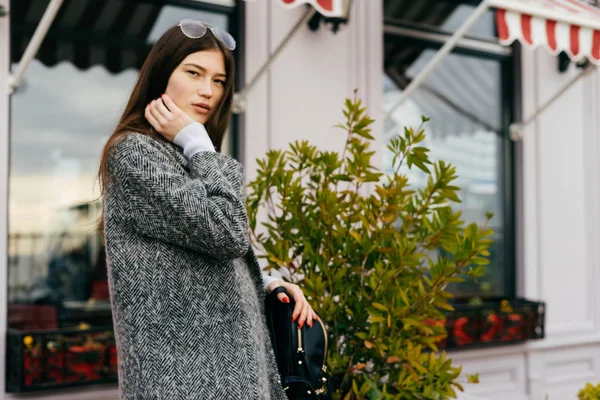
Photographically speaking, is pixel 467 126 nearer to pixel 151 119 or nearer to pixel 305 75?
pixel 305 75

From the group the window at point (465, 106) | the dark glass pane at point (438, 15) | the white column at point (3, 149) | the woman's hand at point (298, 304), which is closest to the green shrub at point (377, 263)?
the woman's hand at point (298, 304)

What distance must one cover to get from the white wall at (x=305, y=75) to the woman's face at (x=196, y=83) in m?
2.66

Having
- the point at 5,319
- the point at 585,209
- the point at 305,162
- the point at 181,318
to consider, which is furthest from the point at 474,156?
the point at 181,318

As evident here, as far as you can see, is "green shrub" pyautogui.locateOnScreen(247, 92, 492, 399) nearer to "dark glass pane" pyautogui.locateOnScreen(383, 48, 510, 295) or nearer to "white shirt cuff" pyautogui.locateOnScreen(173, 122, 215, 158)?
"white shirt cuff" pyautogui.locateOnScreen(173, 122, 215, 158)

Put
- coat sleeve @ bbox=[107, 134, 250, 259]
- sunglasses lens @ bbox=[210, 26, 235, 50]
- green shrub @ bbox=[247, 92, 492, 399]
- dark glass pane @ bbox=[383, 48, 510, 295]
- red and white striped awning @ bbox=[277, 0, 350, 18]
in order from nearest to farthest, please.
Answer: coat sleeve @ bbox=[107, 134, 250, 259] < sunglasses lens @ bbox=[210, 26, 235, 50] < green shrub @ bbox=[247, 92, 492, 399] < red and white striped awning @ bbox=[277, 0, 350, 18] < dark glass pane @ bbox=[383, 48, 510, 295]

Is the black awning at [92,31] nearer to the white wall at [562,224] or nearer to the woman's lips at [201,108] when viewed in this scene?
the woman's lips at [201,108]

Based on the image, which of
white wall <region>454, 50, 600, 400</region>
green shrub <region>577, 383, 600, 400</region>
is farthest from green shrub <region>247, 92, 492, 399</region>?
white wall <region>454, 50, 600, 400</region>

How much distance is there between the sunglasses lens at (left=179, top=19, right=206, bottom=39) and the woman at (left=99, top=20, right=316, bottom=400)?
0.16 meters

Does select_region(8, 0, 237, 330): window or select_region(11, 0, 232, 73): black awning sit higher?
select_region(11, 0, 232, 73): black awning

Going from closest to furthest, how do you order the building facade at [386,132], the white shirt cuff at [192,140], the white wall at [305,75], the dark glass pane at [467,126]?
1. the white shirt cuff at [192,140]
2. the building facade at [386,132]
3. the white wall at [305,75]
4. the dark glass pane at [467,126]

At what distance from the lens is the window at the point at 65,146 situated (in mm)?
4023

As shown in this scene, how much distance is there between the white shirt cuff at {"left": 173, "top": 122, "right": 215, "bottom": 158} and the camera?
174cm

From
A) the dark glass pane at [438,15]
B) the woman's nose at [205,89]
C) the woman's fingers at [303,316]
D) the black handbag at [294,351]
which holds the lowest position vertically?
the black handbag at [294,351]

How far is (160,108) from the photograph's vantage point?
1770 mm
